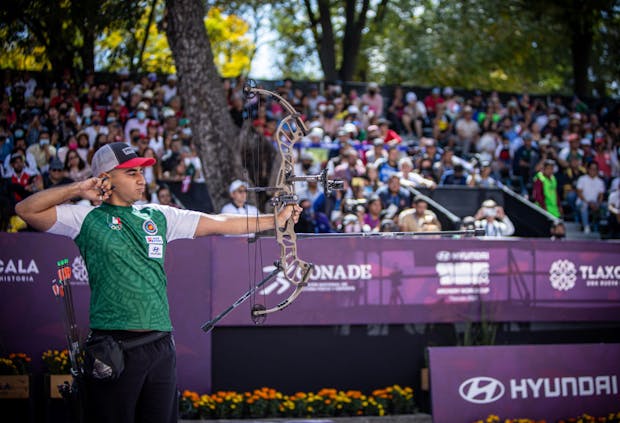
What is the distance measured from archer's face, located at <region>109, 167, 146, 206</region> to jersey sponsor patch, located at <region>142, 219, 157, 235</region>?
6.2 inches

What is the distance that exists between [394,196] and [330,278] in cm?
372

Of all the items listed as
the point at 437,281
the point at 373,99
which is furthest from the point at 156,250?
the point at 373,99

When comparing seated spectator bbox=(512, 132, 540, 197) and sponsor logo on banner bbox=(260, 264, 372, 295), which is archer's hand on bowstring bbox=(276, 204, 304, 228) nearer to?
sponsor logo on banner bbox=(260, 264, 372, 295)

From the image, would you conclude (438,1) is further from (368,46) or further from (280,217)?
(280,217)

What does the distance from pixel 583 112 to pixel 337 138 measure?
7533 millimetres

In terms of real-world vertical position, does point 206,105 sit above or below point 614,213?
above

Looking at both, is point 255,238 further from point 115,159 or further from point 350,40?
point 350,40

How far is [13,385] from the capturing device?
25.9ft

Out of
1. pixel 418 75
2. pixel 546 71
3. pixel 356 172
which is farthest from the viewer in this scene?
pixel 546 71

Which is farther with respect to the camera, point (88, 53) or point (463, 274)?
point (88, 53)

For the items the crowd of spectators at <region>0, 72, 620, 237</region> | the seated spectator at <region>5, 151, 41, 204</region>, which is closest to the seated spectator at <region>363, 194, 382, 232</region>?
the crowd of spectators at <region>0, 72, 620, 237</region>

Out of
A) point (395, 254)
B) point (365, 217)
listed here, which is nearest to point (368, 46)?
point (365, 217)

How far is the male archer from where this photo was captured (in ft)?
14.0

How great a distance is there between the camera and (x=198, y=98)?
11.1 metres
